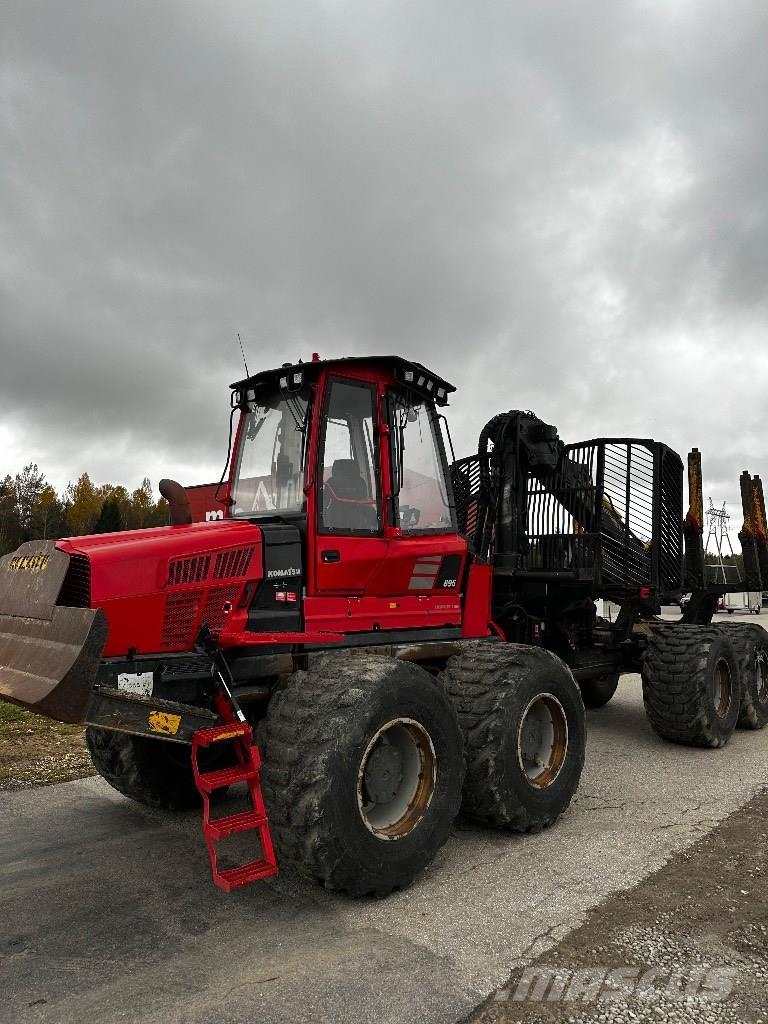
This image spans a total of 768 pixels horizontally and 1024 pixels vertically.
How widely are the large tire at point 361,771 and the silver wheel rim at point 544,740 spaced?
960mm

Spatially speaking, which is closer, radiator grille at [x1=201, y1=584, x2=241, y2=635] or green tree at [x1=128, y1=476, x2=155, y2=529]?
radiator grille at [x1=201, y1=584, x2=241, y2=635]

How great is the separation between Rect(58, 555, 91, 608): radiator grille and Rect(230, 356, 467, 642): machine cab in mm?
1224

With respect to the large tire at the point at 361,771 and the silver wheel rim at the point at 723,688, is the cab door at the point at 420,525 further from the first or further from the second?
the silver wheel rim at the point at 723,688

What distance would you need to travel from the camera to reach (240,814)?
13.6 feet

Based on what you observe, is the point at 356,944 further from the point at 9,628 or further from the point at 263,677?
the point at 9,628

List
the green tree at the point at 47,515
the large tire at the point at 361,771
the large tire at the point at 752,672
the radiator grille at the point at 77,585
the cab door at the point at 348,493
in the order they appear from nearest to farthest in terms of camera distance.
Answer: the large tire at the point at 361,771 < the radiator grille at the point at 77,585 < the cab door at the point at 348,493 < the large tire at the point at 752,672 < the green tree at the point at 47,515

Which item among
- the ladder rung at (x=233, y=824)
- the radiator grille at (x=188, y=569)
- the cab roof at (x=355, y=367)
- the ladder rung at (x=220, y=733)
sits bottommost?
the ladder rung at (x=233, y=824)

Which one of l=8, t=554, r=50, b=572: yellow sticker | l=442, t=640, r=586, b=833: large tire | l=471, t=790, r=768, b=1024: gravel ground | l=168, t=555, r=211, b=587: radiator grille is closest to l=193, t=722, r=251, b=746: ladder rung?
l=168, t=555, r=211, b=587: radiator grille

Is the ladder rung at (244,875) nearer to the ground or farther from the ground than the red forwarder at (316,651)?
nearer to the ground

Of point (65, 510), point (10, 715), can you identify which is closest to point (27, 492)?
point (65, 510)

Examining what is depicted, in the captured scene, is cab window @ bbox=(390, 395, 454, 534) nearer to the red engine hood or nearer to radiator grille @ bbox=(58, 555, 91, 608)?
the red engine hood

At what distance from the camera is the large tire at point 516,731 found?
519 centimetres

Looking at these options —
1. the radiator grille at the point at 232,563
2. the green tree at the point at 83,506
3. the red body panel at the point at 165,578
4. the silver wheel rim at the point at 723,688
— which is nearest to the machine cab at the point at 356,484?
the radiator grille at the point at 232,563

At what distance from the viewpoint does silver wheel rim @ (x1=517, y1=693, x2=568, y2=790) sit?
18.7 feet
